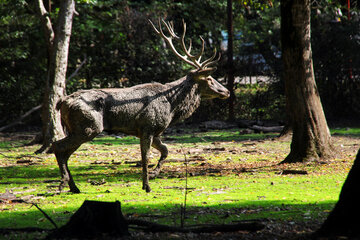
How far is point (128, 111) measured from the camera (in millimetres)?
8281

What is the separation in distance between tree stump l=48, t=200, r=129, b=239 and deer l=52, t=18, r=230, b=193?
3024mm

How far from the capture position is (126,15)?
72.4 ft

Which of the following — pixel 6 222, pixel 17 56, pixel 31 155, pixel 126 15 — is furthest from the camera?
pixel 126 15

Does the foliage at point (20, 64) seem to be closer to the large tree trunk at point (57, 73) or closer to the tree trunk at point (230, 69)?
the large tree trunk at point (57, 73)

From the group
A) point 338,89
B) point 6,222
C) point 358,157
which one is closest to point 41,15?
point 6,222

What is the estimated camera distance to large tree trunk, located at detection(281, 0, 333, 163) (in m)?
10.5

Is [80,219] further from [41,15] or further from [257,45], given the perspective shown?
[257,45]

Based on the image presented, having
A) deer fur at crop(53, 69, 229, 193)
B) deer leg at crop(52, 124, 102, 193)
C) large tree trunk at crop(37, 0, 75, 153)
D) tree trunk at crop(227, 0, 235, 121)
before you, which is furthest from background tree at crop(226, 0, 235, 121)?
deer leg at crop(52, 124, 102, 193)

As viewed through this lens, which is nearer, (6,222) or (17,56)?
(6,222)

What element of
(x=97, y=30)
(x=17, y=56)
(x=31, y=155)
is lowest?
(x=31, y=155)

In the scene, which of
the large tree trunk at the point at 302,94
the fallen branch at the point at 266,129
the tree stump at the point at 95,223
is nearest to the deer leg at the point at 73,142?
the tree stump at the point at 95,223

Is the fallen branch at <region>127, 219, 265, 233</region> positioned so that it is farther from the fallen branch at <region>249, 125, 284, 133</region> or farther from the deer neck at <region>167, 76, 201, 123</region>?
the fallen branch at <region>249, 125, 284, 133</region>

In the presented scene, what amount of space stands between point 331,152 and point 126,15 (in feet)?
46.0

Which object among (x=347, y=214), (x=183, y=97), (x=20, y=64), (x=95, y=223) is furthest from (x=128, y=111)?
(x=20, y=64)
